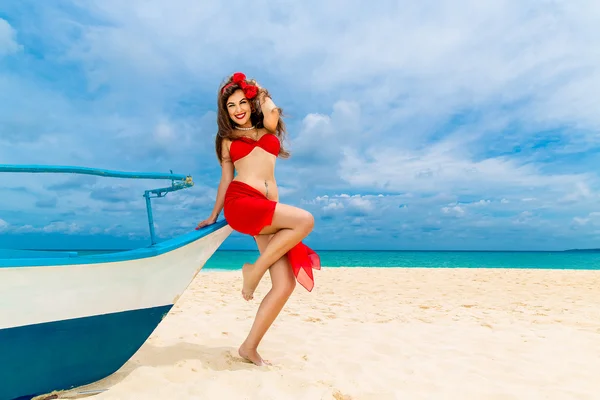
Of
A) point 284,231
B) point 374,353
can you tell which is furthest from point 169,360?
point 374,353

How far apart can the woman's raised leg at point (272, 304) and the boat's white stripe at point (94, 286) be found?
0.52 meters

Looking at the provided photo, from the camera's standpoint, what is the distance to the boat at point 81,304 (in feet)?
6.57

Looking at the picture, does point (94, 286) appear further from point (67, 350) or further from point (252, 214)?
point (252, 214)

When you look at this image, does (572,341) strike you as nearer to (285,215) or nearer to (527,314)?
(527,314)

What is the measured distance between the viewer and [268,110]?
117 inches

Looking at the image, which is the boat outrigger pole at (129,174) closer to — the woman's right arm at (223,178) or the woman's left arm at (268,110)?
the woman's right arm at (223,178)

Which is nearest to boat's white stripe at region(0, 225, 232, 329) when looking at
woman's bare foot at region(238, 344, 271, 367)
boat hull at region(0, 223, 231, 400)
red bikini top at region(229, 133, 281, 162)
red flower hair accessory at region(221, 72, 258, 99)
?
boat hull at region(0, 223, 231, 400)

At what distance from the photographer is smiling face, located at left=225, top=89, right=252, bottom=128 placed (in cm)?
298

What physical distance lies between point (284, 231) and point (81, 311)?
4.03ft

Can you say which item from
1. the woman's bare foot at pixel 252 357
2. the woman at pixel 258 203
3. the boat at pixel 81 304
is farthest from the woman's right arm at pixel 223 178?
the woman's bare foot at pixel 252 357

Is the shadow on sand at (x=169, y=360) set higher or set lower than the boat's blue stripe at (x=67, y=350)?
lower

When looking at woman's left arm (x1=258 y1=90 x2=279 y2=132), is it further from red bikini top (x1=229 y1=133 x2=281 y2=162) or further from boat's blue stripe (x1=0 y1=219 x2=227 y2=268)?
boat's blue stripe (x1=0 y1=219 x2=227 y2=268)

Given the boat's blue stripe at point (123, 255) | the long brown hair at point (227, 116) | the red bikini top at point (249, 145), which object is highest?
the long brown hair at point (227, 116)

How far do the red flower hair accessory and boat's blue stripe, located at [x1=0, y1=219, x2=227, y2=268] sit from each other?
905 mm
